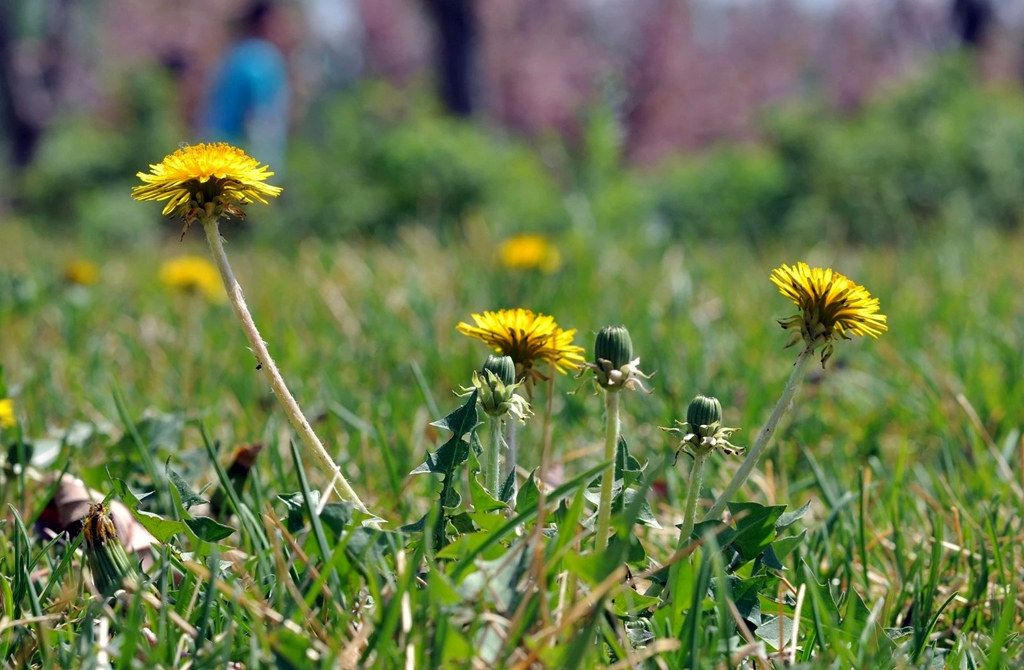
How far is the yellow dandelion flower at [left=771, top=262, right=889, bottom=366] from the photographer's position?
0.88 meters

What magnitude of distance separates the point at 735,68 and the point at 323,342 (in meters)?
26.7

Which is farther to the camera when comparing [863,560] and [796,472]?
[796,472]

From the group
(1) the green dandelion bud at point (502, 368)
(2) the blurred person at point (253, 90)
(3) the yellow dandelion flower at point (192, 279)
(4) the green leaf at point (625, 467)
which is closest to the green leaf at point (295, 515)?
(1) the green dandelion bud at point (502, 368)

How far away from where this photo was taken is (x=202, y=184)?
87cm

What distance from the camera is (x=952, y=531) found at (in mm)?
1303

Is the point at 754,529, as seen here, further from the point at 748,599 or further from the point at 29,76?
the point at 29,76

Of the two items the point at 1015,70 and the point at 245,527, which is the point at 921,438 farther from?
the point at 1015,70

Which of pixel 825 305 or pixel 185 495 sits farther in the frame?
pixel 185 495

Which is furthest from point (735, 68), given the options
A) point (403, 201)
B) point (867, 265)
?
point (867, 265)

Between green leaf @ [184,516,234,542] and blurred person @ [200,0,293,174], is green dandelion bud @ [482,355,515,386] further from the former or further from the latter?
blurred person @ [200,0,293,174]

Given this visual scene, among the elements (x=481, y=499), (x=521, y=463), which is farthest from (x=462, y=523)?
(x=521, y=463)

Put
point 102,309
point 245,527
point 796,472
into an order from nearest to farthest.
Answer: point 245,527 < point 796,472 < point 102,309

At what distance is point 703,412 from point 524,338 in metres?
0.20

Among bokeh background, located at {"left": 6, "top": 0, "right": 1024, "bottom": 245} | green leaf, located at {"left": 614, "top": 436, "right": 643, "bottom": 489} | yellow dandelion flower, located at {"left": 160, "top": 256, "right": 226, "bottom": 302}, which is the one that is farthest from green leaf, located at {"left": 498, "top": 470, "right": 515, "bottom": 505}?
bokeh background, located at {"left": 6, "top": 0, "right": 1024, "bottom": 245}
